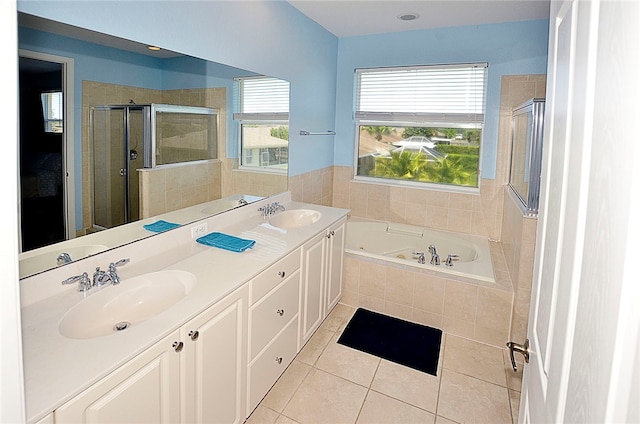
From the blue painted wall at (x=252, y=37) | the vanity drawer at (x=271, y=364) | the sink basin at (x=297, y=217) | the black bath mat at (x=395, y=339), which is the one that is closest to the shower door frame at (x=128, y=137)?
the blue painted wall at (x=252, y=37)

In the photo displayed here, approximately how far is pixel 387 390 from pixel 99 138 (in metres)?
2.06

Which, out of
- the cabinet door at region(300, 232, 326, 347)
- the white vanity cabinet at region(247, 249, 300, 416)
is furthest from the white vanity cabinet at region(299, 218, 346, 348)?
the white vanity cabinet at region(247, 249, 300, 416)

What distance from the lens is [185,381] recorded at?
1435mm

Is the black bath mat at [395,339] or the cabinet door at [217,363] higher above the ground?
the cabinet door at [217,363]

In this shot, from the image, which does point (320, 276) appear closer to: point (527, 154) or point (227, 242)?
point (227, 242)

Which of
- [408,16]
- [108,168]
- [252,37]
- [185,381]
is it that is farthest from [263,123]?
[185,381]

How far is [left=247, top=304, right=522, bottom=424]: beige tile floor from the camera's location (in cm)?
210

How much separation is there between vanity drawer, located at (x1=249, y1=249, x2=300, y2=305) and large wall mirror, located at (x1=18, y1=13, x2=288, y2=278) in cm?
61

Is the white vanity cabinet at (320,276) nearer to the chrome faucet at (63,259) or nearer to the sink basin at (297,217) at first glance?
the sink basin at (297,217)

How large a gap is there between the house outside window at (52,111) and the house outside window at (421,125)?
308 centimetres

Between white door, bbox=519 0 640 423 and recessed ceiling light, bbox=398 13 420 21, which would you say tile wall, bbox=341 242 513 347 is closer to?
white door, bbox=519 0 640 423

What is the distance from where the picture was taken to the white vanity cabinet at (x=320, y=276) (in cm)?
250

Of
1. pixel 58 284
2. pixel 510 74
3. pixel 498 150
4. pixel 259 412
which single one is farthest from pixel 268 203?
pixel 510 74

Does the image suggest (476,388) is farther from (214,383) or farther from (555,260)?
(555,260)
